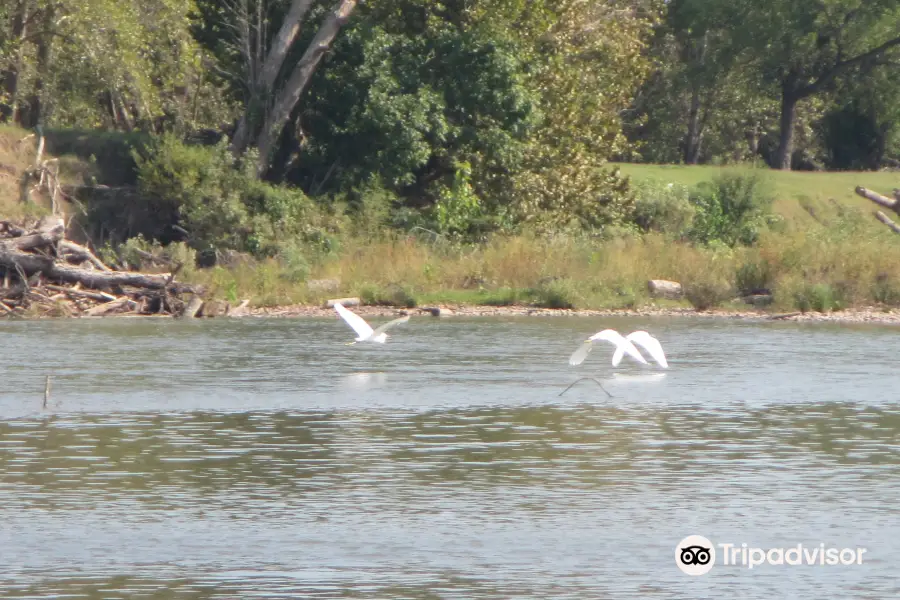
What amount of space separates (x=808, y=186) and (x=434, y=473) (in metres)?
40.2

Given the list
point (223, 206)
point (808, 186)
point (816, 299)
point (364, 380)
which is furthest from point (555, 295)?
point (808, 186)

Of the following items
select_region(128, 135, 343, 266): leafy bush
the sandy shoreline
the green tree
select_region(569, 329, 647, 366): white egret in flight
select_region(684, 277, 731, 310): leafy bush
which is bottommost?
the sandy shoreline

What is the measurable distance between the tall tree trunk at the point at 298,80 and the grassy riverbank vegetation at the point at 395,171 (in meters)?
0.06

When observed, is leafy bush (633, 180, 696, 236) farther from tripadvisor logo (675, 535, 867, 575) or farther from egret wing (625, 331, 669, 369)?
tripadvisor logo (675, 535, 867, 575)

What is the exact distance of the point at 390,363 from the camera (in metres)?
22.2

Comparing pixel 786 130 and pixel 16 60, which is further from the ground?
pixel 16 60

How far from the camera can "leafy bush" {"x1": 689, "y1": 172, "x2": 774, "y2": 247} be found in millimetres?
40938

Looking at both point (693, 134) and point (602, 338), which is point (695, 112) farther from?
point (602, 338)

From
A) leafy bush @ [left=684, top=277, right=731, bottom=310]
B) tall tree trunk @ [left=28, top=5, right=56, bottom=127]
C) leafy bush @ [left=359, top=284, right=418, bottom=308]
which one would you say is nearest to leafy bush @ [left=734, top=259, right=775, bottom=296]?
leafy bush @ [left=684, top=277, right=731, bottom=310]

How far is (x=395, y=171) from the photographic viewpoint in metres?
37.1

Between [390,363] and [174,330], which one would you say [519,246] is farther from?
[390,363]

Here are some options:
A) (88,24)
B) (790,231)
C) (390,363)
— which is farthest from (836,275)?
(88,24)

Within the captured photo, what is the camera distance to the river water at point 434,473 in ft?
31.2

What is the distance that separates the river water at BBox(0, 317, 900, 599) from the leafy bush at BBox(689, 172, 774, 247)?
1803 centimetres
